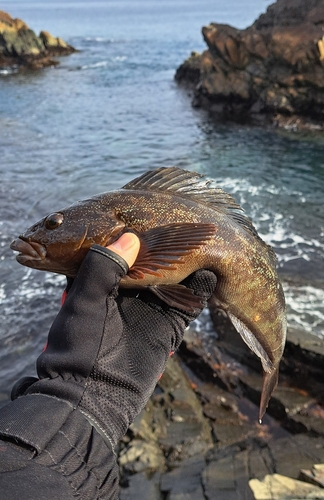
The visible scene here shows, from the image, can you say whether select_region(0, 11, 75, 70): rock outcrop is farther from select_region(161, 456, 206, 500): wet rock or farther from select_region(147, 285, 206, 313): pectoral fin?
select_region(147, 285, 206, 313): pectoral fin

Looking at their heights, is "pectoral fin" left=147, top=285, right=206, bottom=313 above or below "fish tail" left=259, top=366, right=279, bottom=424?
above

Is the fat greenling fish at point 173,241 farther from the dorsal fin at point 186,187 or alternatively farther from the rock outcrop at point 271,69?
the rock outcrop at point 271,69

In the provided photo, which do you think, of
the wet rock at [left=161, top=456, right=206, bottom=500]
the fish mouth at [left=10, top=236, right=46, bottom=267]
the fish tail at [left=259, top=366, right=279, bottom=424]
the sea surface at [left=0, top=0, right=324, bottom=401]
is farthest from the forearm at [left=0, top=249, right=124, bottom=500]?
the sea surface at [left=0, top=0, right=324, bottom=401]

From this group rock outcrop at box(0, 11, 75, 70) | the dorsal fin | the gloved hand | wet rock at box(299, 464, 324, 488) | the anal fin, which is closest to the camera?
the gloved hand

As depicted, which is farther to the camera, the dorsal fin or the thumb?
the dorsal fin

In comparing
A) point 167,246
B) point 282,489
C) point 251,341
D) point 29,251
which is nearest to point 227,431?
point 282,489

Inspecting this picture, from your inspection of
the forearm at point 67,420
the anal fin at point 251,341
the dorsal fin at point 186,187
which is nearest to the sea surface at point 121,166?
the anal fin at point 251,341
